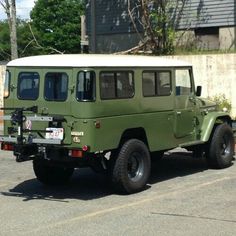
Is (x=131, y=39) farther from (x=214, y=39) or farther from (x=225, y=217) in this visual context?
(x=225, y=217)

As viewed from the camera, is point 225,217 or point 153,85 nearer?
point 225,217

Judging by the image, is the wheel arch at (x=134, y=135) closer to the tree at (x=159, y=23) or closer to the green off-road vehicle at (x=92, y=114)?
the green off-road vehicle at (x=92, y=114)

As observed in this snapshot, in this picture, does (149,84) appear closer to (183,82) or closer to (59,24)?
(183,82)

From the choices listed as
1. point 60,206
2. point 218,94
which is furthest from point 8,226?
point 218,94

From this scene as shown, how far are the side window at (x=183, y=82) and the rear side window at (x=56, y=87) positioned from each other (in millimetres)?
2342

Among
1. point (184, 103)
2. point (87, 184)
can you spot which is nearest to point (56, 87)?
point (87, 184)

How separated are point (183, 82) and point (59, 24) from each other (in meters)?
62.7

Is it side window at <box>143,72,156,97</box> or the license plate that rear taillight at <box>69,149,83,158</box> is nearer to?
the license plate

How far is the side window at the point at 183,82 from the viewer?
33.7ft

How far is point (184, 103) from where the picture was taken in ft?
34.0

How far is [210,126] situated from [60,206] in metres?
3.72

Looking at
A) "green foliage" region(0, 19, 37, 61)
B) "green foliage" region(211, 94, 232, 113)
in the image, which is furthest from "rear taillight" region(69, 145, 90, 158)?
"green foliage" region(0, 19, 37, 61)

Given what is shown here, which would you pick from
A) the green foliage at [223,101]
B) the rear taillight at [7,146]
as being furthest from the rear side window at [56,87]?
the green foliage at [223,101]

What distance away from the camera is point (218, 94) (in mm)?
17344
